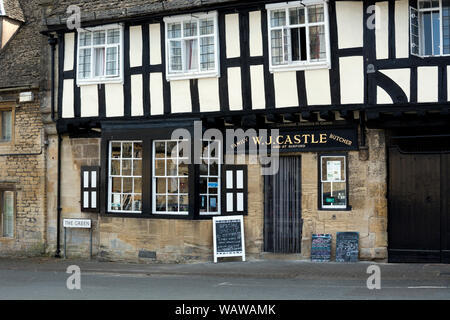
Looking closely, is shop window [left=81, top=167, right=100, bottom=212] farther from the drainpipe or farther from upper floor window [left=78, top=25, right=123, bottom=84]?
upper floor window [left=78, top=25, right=123, bottom=84]

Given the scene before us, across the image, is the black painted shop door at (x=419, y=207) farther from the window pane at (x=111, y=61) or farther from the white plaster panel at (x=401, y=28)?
the window pane at (x=111, y=61)

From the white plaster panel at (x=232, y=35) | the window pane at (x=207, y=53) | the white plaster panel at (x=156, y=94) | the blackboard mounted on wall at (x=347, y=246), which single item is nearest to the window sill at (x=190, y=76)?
the window pane at (x=207, y=53)

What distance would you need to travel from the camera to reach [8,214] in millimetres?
19047

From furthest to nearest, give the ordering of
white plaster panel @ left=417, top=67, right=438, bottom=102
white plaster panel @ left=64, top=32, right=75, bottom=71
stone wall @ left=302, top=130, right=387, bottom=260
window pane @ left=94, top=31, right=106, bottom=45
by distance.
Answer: white plaster panel @ left=64, top=32, right=75, bottom=71 < window pane @ left=94, top=31, right=106, bottom=45 < stone wall @ left=302, top=130, right=387, bottom=260 < white plaster panel @ left=417, top=67, right=438, bottom=102

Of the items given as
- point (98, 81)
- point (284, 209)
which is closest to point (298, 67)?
point (284, 209)

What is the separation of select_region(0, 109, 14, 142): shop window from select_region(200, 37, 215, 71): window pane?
6.51 meters

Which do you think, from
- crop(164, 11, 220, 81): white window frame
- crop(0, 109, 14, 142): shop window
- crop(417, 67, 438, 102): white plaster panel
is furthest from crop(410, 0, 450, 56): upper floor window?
crop(0, 109, 14, 142): shop window

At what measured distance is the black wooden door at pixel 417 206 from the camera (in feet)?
47.0

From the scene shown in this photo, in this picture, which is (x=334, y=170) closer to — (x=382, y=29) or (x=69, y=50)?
(x=382, y=29)

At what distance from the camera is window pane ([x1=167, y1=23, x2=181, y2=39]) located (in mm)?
16125

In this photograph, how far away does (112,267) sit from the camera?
15.7 metres

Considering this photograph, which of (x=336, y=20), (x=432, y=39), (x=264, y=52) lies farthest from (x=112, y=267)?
(x=432, y=39)

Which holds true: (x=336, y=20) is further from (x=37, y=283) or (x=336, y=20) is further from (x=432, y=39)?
(x=37, y=283)

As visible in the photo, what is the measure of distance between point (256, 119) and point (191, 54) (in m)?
2.40
